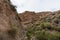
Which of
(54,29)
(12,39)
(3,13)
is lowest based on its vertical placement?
(54,29)

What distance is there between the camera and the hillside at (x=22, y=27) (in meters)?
10.5

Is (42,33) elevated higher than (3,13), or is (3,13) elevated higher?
(3,13)

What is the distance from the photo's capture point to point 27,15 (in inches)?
2761

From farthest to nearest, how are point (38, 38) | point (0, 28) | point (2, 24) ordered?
point (38, 38) → point (2, 24) → point (0, 28)

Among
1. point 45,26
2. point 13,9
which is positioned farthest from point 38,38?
point 13,9

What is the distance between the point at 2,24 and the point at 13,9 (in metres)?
4.80

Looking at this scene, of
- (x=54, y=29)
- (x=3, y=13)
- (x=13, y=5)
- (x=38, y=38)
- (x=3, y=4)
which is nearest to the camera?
(x=3, y=13)

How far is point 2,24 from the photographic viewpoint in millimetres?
10898

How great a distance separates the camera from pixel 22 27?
17.0m

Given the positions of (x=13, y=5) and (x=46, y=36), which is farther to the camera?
(x=46, y=36)

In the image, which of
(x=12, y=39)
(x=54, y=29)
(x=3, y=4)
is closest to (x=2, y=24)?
(x=12, y=39)

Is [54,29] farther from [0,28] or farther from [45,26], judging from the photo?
[0,28]

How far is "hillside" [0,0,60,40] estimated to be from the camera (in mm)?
10517

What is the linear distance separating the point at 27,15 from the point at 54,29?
29.8 meters
